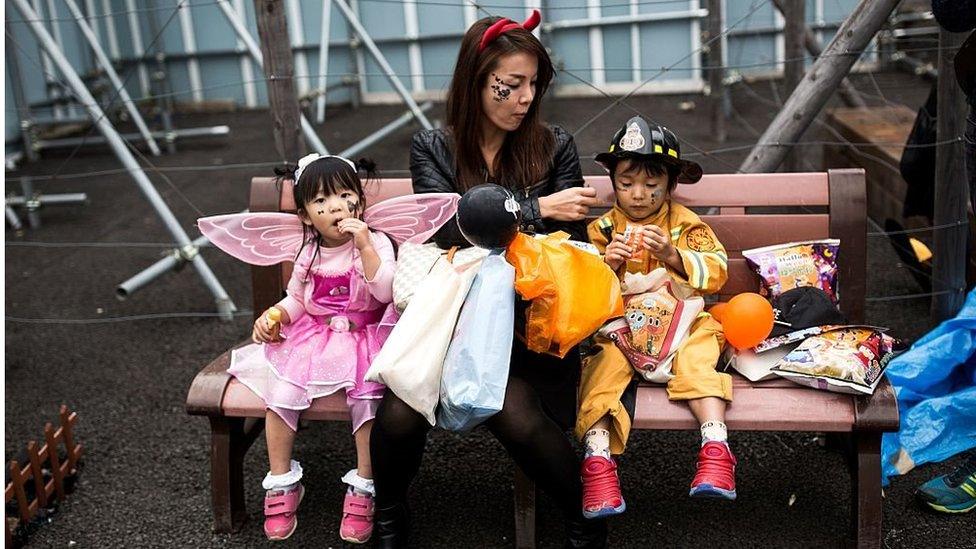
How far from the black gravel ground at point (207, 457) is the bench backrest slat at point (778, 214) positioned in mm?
587

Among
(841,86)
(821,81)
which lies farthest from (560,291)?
(841,86)

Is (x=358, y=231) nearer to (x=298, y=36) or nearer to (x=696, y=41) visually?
(x=696, y=41)

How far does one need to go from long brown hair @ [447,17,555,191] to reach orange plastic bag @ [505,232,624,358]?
0.46m

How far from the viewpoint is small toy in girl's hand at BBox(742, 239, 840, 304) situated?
2.98m

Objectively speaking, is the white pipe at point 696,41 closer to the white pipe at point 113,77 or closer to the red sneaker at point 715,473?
the white pipe at point 113,77

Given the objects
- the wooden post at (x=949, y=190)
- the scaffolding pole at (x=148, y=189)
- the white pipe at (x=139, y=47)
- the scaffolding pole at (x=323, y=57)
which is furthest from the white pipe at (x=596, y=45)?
the wooden post at (x=949, y=190)

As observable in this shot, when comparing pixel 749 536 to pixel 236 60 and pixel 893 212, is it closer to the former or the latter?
pixel 893 212

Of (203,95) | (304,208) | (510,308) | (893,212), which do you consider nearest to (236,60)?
(203,95)

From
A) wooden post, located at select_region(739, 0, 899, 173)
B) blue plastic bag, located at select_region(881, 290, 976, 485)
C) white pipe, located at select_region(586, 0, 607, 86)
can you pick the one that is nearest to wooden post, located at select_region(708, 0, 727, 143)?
white pipe, located at select_region(586, 0, 607, 86)

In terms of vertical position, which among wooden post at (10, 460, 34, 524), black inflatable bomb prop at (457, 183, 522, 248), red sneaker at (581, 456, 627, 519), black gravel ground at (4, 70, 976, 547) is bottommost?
black gravel ground at (4, 70, 976, 547)

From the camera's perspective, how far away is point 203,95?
33.1ft

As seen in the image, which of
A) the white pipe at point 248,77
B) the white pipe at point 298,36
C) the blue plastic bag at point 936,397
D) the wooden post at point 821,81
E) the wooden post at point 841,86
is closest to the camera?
the blue plastic bag at point 936,397

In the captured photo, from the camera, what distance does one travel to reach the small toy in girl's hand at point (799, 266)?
2977 millimetres

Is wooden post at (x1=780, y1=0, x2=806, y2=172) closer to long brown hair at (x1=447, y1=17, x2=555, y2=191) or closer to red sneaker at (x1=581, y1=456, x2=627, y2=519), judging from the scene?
long brown hair at (x1=447, y1=17, x2=555, y2=191)
